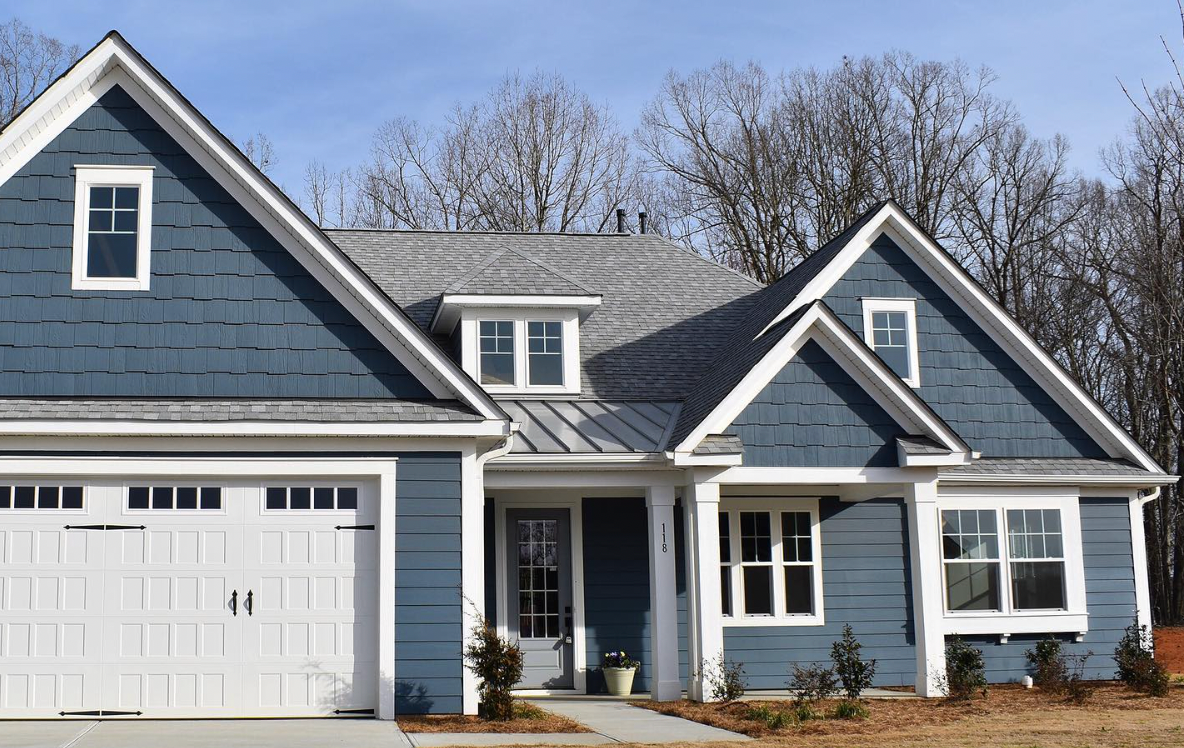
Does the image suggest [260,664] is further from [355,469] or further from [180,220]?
[180,220]

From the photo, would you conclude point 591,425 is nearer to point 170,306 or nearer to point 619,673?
point 619,673

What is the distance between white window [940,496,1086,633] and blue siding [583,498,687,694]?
151 inches

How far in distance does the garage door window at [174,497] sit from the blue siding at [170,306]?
101 centimetres

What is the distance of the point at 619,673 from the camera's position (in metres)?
15.6

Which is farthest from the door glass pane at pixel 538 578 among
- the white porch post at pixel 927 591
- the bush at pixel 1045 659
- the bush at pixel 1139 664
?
the bush at pixel 1139 664

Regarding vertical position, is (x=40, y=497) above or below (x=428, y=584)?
above

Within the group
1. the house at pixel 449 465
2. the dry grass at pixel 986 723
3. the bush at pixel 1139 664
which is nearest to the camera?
the dry grass at pixel 986 723

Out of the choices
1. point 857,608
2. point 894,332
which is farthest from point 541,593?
point 894,332

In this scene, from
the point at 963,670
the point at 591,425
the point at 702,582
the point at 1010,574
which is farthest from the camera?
the point at 1010,574

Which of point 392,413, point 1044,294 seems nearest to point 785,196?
point 1044,294

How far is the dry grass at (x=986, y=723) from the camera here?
1071 cm

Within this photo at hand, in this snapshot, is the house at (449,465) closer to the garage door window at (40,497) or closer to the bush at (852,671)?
the garage door window at (40,497)

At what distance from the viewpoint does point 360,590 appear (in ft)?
41.9

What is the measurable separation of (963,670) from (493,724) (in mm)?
6498
